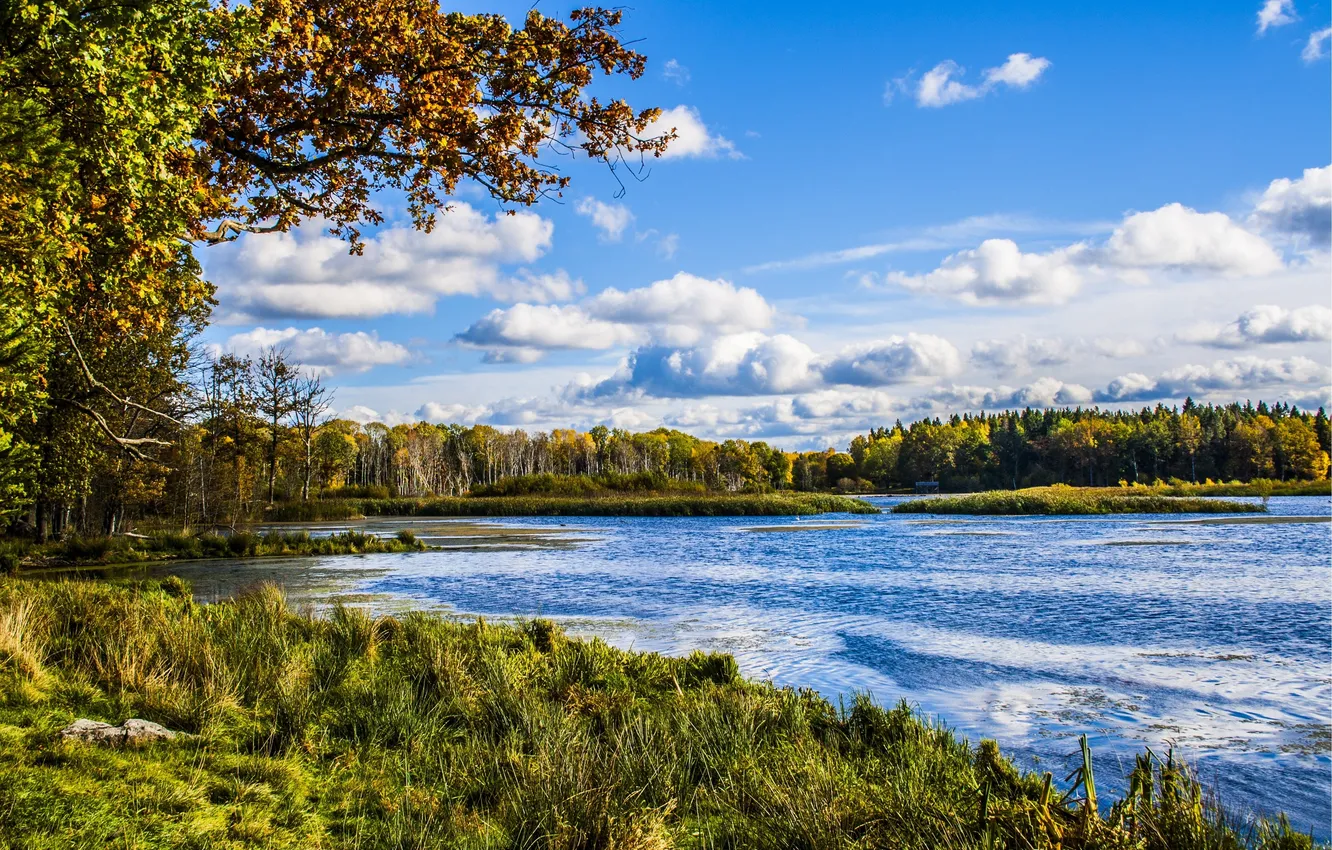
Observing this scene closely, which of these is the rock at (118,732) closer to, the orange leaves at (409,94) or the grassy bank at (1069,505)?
the orange leaves at (409,94)

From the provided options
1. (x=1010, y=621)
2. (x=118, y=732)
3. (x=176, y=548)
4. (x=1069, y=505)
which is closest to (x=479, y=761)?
(x=118, y=732)

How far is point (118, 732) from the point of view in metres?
5.59

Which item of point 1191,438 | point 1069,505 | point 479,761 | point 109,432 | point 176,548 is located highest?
point 1191,438

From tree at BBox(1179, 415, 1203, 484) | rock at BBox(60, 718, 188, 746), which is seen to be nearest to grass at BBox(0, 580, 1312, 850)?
rock at BBox(60, 718, 188, 746)

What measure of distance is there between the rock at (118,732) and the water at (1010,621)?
699cm

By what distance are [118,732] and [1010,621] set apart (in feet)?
46.7

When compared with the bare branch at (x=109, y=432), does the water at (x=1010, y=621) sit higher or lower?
lower

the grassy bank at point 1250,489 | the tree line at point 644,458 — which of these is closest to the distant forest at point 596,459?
the tree line at point 644,458

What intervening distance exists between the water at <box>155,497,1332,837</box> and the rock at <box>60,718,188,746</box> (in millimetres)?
6994

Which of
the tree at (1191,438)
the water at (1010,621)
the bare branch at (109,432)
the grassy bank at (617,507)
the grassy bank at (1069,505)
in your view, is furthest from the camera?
the tree at (1191,438)

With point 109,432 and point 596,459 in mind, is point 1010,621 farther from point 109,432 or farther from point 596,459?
point 596,459

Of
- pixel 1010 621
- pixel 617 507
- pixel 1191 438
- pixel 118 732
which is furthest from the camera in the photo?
pixel 1191 438

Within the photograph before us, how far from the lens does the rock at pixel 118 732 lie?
5.44 metres

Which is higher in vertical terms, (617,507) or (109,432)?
(109,432)
